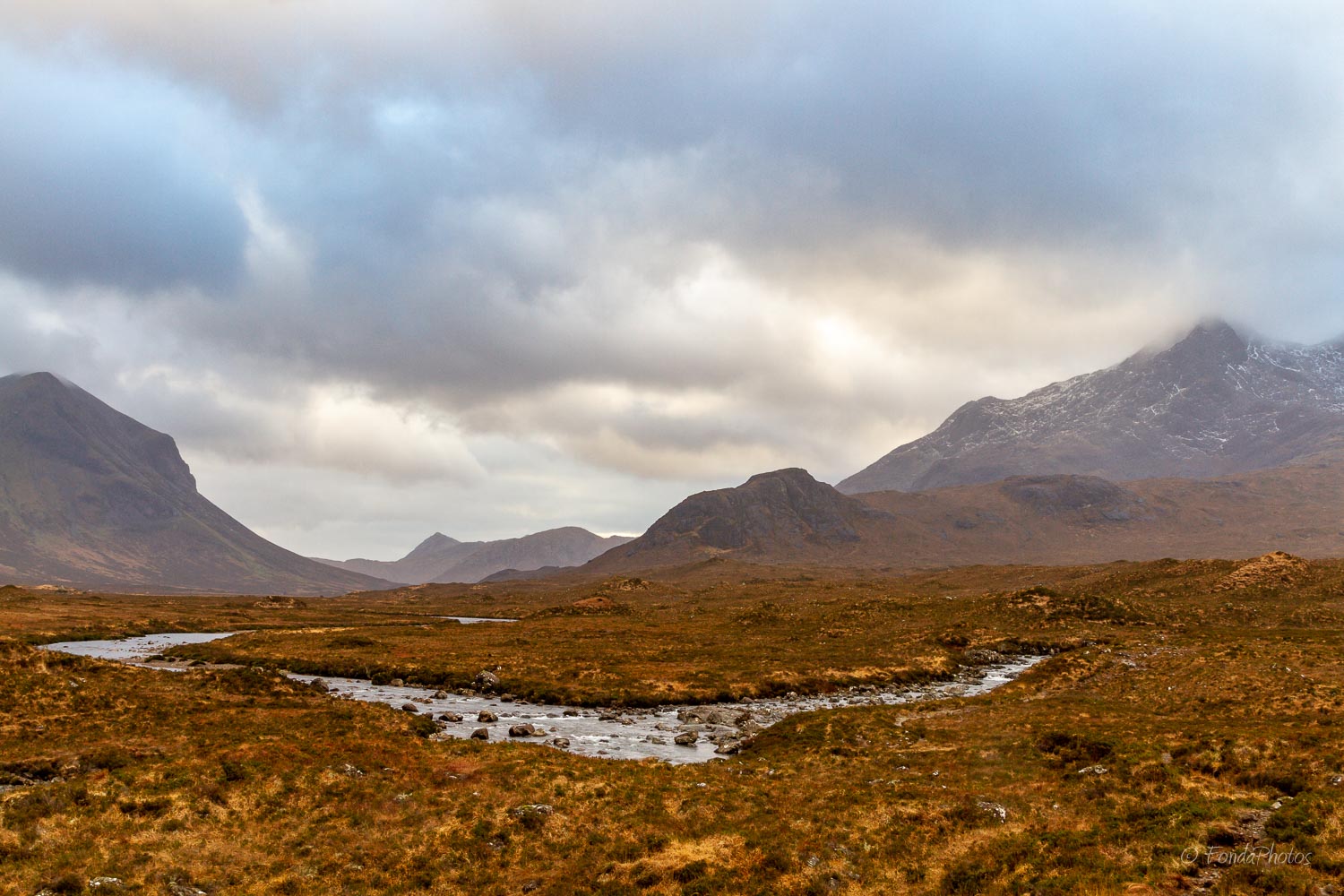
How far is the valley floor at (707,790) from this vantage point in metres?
22.4

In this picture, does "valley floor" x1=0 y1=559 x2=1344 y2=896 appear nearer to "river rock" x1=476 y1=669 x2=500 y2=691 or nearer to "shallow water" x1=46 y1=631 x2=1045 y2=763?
"river rock" x1=476 y1=669 x2=500 y2=691

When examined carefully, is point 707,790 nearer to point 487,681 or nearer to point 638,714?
point 638,714

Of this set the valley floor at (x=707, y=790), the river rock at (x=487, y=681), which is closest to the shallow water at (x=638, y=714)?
the river rock at (x=487, y=681)

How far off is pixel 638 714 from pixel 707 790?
24.9 metres

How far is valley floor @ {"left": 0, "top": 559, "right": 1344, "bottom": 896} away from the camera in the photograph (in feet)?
73.5

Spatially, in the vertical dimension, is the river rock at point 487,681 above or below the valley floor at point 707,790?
below

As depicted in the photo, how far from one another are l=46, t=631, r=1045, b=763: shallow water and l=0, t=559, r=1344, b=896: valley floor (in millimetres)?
3080

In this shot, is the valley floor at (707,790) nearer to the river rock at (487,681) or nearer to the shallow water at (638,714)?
the river rock at (487,681)

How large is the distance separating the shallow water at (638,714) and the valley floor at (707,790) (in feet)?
10.1

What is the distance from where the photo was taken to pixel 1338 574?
109 meters

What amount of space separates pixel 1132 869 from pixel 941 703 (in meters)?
35.3

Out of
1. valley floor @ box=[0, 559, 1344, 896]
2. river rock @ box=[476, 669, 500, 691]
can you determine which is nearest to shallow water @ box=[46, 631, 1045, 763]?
river rock @ box=[476, 669, 500, 691]

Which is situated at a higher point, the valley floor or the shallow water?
the valley floor

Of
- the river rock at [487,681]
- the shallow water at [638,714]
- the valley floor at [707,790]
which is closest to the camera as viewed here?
the valley floor at [707,790]
